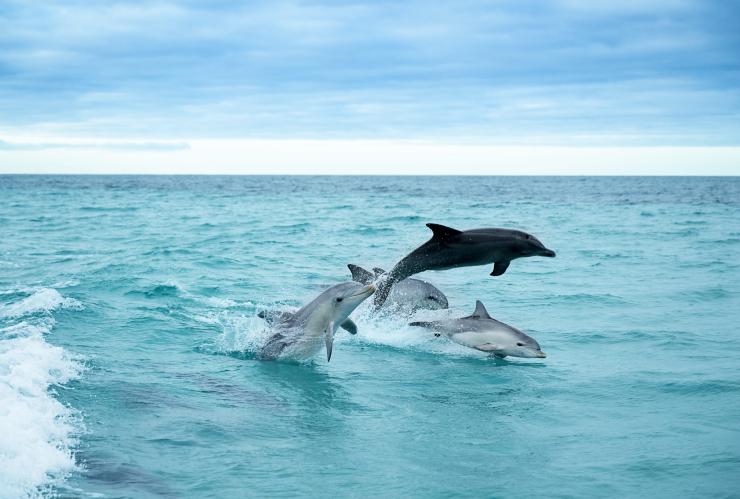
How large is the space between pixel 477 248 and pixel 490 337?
5.48 feet

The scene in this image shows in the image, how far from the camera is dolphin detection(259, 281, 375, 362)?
31.7 ft

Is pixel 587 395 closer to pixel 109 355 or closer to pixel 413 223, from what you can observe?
pixel 109 355

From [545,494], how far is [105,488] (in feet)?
11.6

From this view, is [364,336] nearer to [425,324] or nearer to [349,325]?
[425,324]

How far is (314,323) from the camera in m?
9.97

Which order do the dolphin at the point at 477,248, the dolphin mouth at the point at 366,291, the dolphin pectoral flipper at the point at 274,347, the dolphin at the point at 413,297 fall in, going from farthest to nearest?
the dolphin at the point at 413,297 → the dolphin pectoral flipper at the point at 274,347 → the dolphin mouth at the point at 366,291 → the dolphin at the point at 477,248

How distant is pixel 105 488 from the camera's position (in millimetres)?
5902

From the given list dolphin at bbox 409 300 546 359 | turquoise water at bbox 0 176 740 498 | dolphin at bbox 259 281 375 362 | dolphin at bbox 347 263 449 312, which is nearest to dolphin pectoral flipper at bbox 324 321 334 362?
dolphin at bbox 259 281 375 362

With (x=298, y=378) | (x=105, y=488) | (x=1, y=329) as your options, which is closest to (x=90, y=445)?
(x=105, y=488)

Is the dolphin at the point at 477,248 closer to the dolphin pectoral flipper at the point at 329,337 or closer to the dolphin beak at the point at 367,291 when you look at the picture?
the dolphin beak at the point at 367,291

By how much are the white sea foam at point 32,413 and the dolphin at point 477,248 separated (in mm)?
4480

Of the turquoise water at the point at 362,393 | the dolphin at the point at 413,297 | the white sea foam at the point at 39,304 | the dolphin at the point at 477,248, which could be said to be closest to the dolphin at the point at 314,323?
the turquoise water at the point at 362,393

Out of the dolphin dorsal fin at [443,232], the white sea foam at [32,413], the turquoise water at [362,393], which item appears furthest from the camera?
the dolphin dorsal fin at [443,232]

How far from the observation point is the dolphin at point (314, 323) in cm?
967
